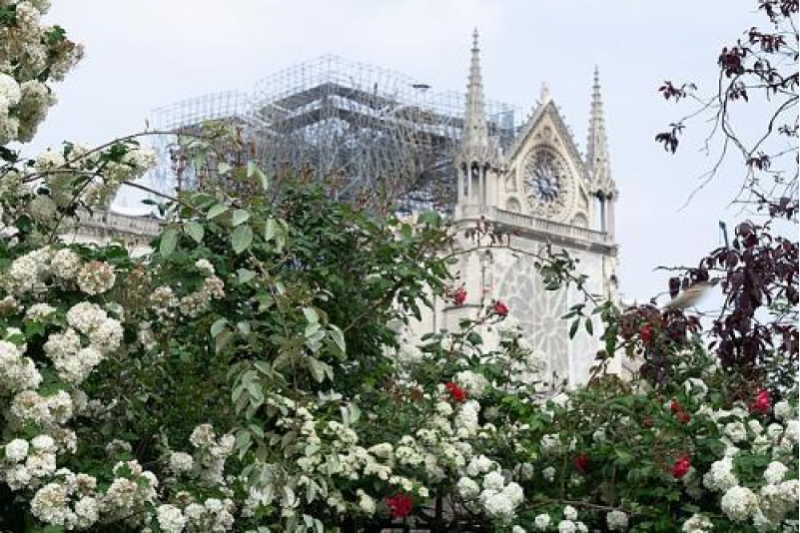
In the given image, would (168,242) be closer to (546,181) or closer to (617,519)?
(617,519)

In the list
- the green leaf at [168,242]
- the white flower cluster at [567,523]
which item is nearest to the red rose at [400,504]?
the white flower cluster at [567,523]

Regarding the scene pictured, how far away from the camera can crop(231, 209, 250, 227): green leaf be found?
3713 millimetres

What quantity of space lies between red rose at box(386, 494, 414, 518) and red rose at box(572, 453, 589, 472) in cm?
63

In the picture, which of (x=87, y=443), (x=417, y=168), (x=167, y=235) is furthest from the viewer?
(x=417, y=168)

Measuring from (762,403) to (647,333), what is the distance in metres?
0.44

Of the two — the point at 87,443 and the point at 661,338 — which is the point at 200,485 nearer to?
the point at 87,443

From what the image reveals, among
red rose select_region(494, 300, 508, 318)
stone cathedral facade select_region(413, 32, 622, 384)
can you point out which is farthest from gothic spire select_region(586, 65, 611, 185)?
red rose select_region(494, 300, 508, 318)

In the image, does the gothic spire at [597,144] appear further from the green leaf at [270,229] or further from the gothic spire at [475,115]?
the green leaf at [270,229]

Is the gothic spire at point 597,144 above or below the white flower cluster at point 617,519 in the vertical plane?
above

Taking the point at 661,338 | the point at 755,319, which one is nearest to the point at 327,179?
the point at 661,338

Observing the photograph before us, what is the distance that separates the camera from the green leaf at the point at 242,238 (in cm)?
370

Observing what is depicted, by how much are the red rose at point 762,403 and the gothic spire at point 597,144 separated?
94.5 ft

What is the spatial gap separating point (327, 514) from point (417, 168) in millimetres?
26743

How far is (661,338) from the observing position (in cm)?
527
